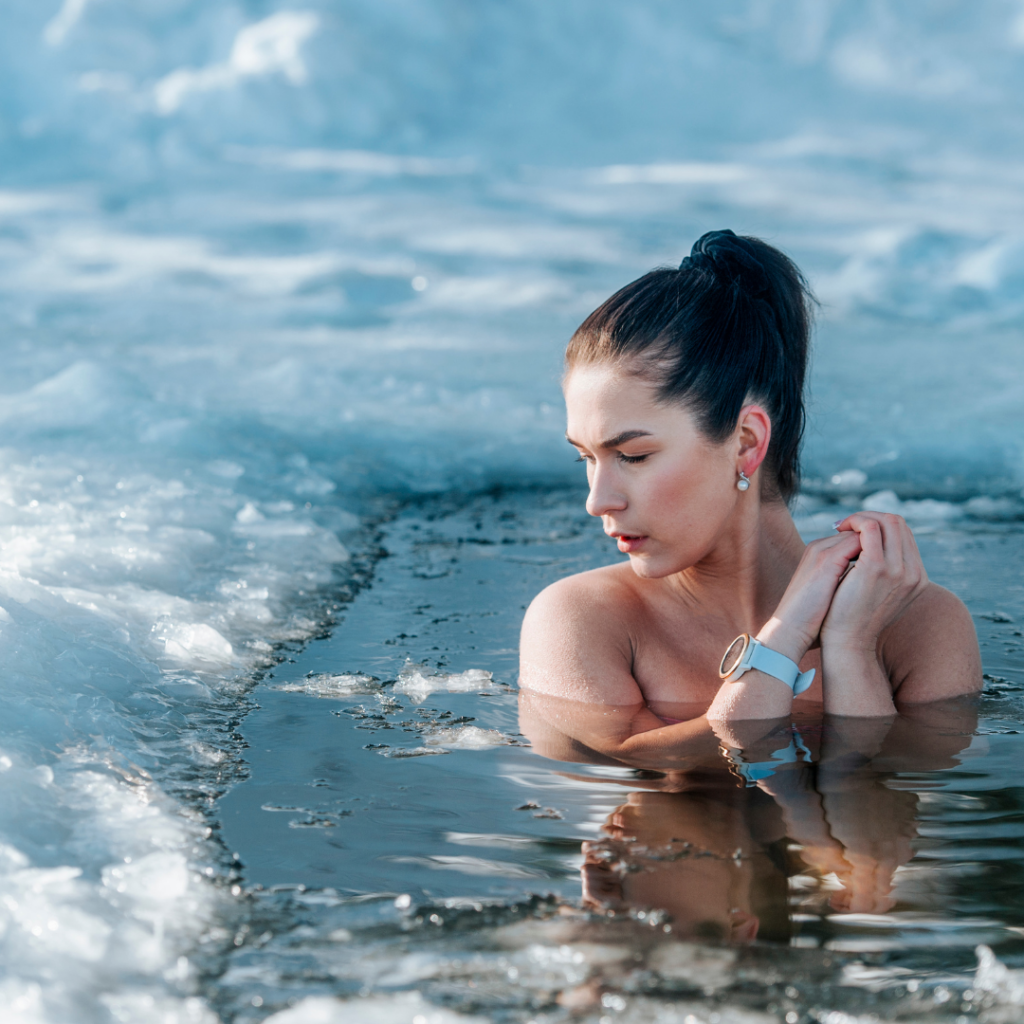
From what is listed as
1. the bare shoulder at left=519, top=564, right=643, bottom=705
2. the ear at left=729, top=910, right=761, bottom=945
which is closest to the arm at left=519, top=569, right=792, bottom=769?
the bare shoulder at left=519, top=564, right=643, bottom=705

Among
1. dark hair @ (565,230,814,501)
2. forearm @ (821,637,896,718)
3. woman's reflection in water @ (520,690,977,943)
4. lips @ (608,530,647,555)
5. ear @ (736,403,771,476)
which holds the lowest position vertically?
woman's reflection in water @ (520,690,977,943)

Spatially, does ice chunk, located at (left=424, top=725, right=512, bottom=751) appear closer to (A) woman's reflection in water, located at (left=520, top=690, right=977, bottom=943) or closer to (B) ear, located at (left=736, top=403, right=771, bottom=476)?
(A) woman's reflection in water, located at (left=520, top=690, right=977, bottom=943)

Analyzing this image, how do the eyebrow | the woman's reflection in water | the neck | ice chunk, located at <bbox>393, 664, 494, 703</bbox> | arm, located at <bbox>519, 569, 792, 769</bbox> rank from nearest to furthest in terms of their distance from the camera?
the woman's reflection in water
the eyebrow
arm, located at <bbox>519, 569, 792, 769</bbox>
the neck
ice chunk, located at <bbox>393, 664, 494, 703</bbox>

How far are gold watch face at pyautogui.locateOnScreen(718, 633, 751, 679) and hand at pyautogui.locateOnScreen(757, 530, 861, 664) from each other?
59 mm

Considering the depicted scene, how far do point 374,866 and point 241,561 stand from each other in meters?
2.33

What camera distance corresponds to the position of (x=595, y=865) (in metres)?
1.99

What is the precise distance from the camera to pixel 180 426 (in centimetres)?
579

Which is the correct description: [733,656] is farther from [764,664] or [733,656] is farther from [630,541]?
[630,541]

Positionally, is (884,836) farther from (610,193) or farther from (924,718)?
(610,193)

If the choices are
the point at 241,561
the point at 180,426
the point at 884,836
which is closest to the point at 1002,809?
the point at 884,836

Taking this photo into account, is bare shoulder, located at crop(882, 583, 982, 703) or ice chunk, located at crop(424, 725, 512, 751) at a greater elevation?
bare shoulder, located at crop(882, 583, 982, 703)

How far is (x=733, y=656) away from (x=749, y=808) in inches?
22.5

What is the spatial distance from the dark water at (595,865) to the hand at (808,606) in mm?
203

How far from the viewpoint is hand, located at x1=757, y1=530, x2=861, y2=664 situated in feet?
8.49
